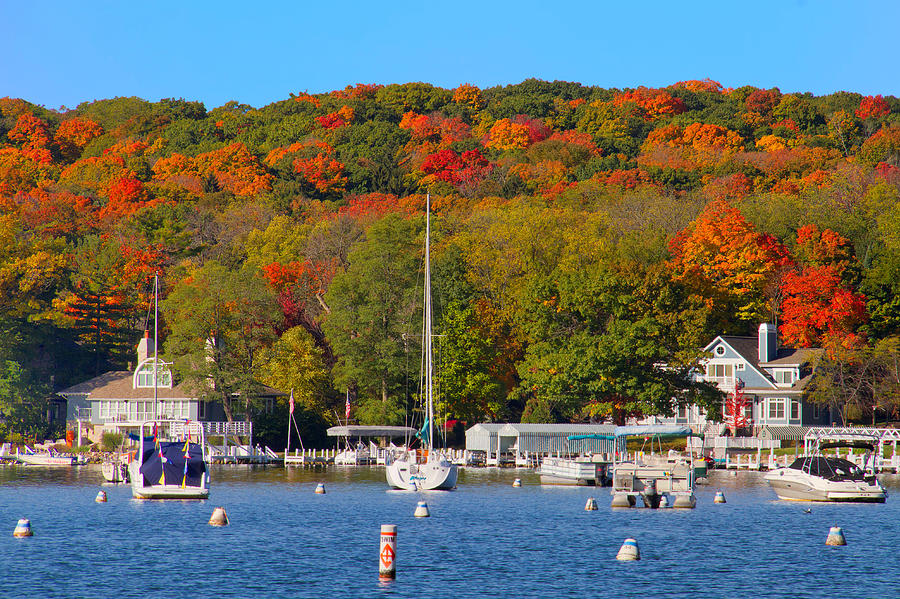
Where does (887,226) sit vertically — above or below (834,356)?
above

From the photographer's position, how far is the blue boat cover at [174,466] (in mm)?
60906

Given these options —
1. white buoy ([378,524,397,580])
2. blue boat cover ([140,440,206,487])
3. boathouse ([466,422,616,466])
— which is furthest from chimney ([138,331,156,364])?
white buoy ([378,524,397,580])

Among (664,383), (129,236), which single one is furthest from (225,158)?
(664,383)

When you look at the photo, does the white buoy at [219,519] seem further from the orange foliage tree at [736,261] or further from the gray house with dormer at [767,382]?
the orange foliage tree at [736,261]

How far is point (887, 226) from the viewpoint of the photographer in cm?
10925

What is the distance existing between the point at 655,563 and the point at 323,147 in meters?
151

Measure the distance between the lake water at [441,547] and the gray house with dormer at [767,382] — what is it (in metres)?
34.9

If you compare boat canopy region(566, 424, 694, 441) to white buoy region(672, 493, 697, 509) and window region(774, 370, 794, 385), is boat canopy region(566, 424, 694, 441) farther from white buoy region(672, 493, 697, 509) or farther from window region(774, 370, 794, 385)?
window region(774, 370, 794, 385)

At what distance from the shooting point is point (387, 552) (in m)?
34.2

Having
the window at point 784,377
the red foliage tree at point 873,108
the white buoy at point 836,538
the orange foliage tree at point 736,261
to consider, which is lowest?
the white buoy at point 836,538

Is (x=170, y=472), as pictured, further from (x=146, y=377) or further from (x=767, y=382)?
(x=767, y=382)

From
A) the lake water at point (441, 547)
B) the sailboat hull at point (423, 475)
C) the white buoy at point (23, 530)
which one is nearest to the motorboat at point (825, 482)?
the lake water at point (441, 547)

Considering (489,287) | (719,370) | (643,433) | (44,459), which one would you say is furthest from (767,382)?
(44,459)

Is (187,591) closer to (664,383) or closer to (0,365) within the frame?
(664,383)
